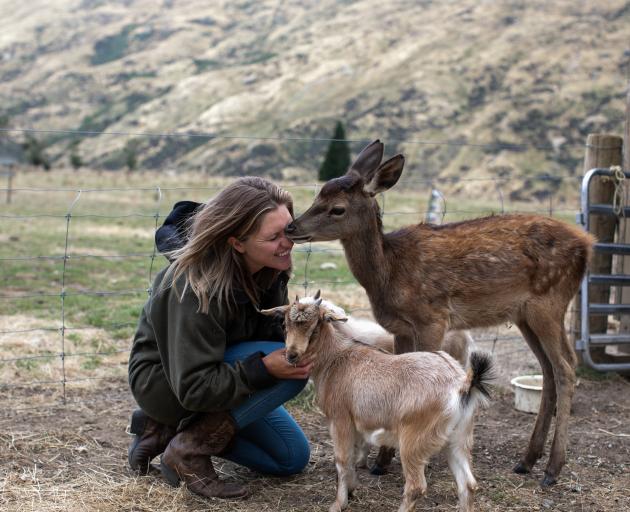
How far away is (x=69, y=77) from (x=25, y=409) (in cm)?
11968

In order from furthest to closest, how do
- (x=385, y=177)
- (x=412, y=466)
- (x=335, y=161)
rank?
(x=335, y=161)
(x=385, y=177)
(x=412, y=466)

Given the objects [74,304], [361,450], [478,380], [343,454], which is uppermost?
[478,380]

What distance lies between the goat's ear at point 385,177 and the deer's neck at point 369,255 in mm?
153

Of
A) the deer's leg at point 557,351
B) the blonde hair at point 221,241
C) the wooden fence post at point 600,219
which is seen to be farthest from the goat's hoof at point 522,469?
the wooden fence post at point 600,219

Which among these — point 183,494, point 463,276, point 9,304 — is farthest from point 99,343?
point 463,276

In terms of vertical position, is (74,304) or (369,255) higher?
(369,255)

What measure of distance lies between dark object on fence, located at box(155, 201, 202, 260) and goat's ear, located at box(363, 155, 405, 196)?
3.81 feet

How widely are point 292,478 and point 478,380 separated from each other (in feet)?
5.16

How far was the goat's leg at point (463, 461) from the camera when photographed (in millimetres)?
3953

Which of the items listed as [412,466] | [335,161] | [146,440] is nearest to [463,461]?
[412,466]

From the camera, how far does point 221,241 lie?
440cm

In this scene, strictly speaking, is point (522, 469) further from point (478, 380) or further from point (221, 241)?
point (221, 241)

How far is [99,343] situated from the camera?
7.71 meters

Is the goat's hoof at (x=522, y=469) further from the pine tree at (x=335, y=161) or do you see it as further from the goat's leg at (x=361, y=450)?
the pine tree at (x=335, y=161)
